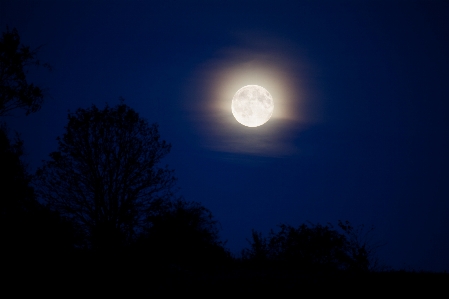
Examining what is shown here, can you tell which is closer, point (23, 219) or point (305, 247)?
point (23, 219)

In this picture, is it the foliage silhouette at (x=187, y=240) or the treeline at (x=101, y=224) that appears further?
the foliage silhouette at (x=187, y=240)

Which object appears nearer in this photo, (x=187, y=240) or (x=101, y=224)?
(x=101, y=224)

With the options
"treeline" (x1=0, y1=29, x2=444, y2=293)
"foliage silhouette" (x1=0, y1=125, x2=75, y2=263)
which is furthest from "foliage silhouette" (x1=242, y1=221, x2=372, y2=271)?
"foliage silhouette" (x1=0, y1=125, x2=75, y2=263)

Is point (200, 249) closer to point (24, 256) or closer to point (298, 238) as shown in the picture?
point (298, 238)

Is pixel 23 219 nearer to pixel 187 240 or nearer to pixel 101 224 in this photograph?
pixel 101 224

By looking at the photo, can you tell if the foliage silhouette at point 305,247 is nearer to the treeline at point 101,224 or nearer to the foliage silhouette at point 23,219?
the treeline at point 101,224

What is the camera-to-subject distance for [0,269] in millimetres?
9781

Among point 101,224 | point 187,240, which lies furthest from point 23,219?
point 187,240

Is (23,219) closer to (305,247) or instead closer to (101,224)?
(101,224)

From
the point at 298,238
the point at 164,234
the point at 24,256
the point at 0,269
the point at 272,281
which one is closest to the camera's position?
the point at 272,281

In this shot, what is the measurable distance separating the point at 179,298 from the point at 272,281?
8.86ft

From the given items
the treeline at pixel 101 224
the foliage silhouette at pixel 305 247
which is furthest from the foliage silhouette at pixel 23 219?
the foliage silhouette at pixel 305 247

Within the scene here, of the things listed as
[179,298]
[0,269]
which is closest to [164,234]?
[0,269]

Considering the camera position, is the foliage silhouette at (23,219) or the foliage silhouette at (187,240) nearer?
the foliage silhouette at (23,219)
